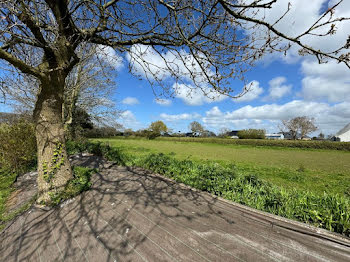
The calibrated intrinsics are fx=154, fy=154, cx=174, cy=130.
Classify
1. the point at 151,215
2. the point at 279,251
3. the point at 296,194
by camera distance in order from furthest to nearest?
1. the point at 296,194
2. the point at 151,215
3. the point at 279,251

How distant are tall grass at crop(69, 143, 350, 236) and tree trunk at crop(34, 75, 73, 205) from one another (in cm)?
313

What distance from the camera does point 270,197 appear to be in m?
3.23

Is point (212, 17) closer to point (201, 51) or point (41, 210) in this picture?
point (201, 51)

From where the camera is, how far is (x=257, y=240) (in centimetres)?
227

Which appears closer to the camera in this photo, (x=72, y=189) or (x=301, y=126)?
(x=72, y=189)

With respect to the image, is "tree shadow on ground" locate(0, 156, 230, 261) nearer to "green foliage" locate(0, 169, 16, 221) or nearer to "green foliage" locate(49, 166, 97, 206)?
"green foliage" locate(49, 166, 97, 206)

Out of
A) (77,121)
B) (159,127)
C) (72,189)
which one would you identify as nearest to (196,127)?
(159,127)

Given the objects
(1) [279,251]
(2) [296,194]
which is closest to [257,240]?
(1) [279,251]

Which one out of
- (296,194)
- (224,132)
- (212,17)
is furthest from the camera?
(224,132)

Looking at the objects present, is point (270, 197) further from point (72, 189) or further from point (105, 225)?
point (72, 189)

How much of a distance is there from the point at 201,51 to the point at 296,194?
353 centimetres

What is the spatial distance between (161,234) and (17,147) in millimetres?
7981

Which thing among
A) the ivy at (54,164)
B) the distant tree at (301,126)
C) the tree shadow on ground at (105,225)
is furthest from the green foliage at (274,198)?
the distant tree at (301,126)

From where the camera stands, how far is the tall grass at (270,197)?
2486 millimetres
